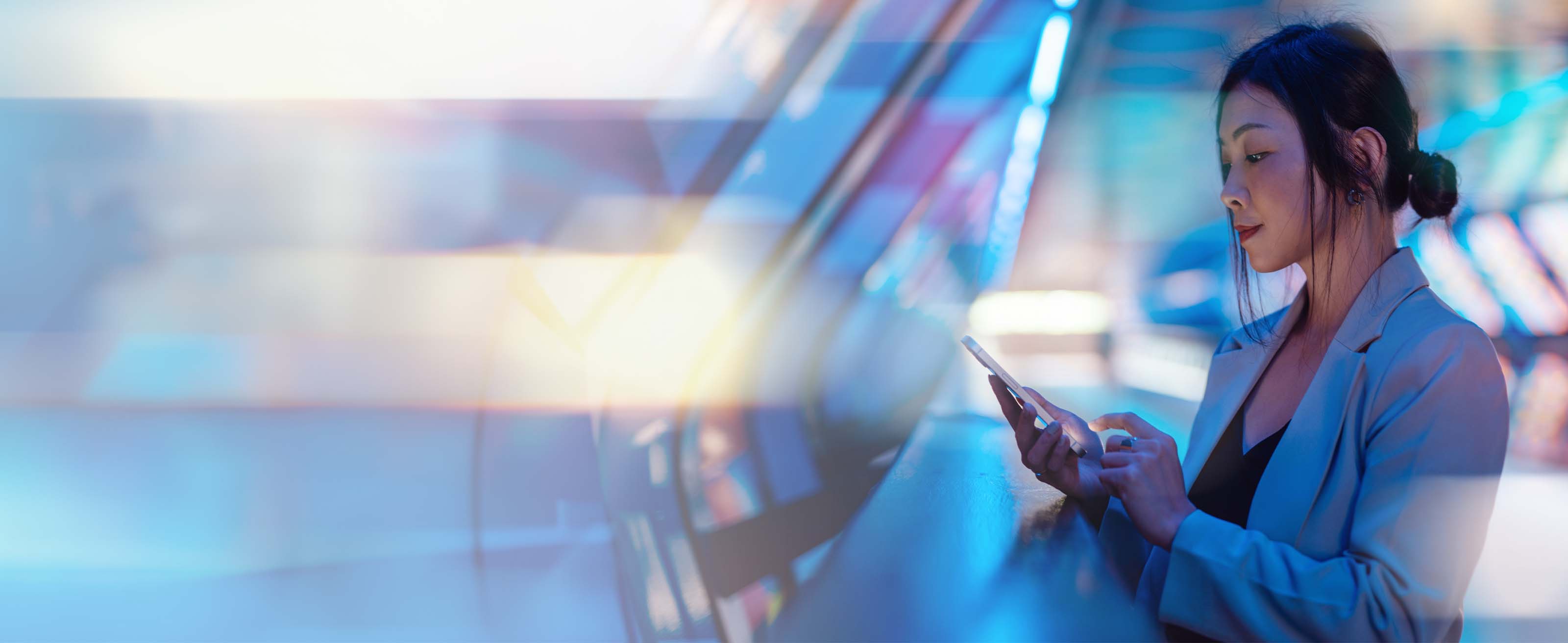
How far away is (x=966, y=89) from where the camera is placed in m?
3.15

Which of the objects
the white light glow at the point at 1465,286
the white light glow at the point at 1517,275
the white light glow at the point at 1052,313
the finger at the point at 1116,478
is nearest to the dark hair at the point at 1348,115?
the finger at the point at 1116,478

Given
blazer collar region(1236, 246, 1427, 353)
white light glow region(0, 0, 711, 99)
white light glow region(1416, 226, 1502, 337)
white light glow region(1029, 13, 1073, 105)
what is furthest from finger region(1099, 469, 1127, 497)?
white light glow region(1416, 226, 1502, 337)

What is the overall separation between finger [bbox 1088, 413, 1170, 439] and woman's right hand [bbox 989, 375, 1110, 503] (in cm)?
5

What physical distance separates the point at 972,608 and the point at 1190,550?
0.20 m

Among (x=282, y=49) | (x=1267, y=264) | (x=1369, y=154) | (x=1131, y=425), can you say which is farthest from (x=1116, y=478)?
(x=282, y=49)

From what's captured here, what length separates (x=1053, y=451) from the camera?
103cm

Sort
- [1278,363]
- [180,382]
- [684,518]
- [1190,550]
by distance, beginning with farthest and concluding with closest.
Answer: [684,518]
[180,382]
[1278,363]
[1190,550]

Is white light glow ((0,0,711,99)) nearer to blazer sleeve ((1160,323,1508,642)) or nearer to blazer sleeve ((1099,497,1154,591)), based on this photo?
blazer sleeve ((1099,497,1154,591))

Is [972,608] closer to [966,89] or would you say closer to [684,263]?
[684,263]

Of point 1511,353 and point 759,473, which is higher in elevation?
point 759,473

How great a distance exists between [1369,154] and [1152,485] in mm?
412

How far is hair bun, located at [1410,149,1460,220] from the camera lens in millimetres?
823

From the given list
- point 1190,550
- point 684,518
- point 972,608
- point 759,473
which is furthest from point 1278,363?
point 759,473

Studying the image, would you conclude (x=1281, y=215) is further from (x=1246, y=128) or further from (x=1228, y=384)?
(x=1228, y=384)
